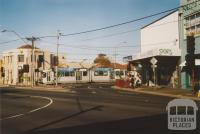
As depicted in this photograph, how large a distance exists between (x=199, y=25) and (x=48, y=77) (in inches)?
1589

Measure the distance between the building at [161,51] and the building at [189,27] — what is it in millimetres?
2124

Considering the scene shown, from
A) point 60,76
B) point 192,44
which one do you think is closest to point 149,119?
point 192,44

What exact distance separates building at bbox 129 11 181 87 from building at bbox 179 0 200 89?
2124 mm

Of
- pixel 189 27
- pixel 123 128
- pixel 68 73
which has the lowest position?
pixel 123 128

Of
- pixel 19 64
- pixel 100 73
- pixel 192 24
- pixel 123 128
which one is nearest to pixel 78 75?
pixel 100 73

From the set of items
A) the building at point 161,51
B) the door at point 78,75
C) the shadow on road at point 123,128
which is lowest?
the shadow on road at point 123,128

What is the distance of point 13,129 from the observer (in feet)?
43.8

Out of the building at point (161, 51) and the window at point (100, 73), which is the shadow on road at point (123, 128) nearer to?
the building at point (161, 51)

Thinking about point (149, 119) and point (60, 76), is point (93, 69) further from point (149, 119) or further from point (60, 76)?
point (149, 119)

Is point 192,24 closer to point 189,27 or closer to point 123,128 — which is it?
point 189,27

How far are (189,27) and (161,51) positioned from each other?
4.86 m

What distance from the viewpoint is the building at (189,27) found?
36.8 metres

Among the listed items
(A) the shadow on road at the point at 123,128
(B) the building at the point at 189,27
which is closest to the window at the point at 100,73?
(B) the building at the point at 189,27

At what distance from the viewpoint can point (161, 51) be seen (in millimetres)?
42562
